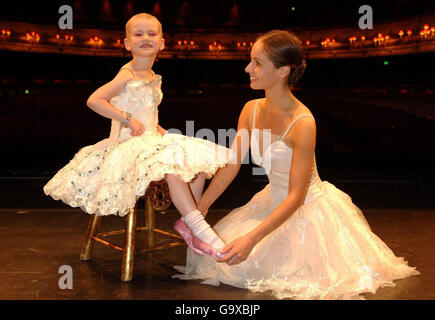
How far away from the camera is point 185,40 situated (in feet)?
70.7

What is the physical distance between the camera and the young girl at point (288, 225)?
7.52 ft

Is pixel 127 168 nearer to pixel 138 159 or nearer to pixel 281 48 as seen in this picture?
pixel 138 159

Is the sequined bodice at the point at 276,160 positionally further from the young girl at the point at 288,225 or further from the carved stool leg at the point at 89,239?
the carved stool leg at the point at 89,239

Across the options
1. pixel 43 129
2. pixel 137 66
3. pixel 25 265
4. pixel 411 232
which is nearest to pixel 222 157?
pixel 137 66

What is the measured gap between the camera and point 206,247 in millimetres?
2244

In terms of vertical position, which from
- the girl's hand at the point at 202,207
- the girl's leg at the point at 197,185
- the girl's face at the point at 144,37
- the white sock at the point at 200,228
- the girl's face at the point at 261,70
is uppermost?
the girl's face at the point at 144,37

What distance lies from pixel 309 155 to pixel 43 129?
8117 millimetres

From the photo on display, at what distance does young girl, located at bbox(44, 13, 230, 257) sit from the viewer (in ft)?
7.39

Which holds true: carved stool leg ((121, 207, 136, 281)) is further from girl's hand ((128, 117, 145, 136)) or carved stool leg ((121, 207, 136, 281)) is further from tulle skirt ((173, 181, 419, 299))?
girl's hand ((128, 117, 145, 136))

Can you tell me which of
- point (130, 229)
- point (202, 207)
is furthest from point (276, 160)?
point (130, 229)

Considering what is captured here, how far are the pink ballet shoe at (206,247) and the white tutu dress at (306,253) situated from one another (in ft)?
0.72

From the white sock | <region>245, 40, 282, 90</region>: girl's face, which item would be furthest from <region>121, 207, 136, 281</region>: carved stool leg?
<region>245, 40, 282, 90</region>: girl's face

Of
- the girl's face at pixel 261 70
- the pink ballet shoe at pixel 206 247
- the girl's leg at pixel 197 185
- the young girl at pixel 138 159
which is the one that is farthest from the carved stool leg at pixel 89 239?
the girl's face at pixel 261 70

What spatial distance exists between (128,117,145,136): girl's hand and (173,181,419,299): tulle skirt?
65cm
